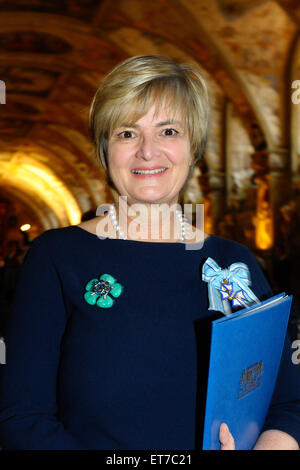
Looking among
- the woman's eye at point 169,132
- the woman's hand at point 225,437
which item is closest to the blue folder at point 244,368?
→ the woman's hand at point 225,437

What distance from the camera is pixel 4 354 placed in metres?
1.54

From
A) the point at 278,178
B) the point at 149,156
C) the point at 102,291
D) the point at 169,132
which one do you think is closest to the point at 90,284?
the point at 102,291

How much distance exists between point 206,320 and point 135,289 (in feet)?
0.78

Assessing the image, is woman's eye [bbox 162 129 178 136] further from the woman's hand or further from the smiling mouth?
the woman's hand

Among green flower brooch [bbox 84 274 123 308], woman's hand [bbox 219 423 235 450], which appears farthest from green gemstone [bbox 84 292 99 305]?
woman's hand [bbox 219 423 235 450]

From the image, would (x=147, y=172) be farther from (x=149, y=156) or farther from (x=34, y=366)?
(x=34, y=366)

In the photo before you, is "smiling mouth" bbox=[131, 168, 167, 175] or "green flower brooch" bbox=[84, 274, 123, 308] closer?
"green flower brooch" bbox=[84, 274, 123, 308]

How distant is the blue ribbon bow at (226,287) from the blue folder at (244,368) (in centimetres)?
14

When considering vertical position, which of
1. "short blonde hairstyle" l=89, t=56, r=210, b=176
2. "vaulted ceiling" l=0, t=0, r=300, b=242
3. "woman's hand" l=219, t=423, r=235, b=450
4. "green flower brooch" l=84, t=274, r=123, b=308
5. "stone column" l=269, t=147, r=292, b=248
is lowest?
"woman's hand" l=219, t=423, r=235, b=450

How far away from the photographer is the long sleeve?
143 cm

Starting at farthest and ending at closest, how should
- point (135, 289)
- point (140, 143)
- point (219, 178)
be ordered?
point (219, 178) < point (140, 143) < point (135, 289)

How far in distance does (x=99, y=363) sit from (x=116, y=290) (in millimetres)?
215
